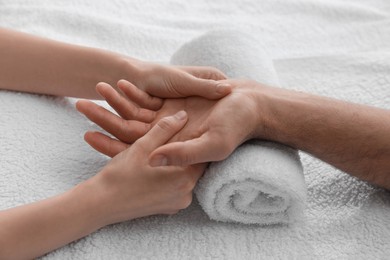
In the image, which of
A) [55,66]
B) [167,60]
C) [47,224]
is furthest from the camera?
[167,60]

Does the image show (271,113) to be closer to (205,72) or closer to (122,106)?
(205,72)

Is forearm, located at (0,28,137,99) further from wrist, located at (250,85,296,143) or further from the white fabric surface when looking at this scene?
wrist, located at (250,85,296,143)

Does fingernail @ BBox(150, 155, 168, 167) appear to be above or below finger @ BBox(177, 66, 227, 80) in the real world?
below

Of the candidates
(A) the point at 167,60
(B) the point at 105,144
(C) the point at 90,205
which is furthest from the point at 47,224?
(A) the point at 167,60

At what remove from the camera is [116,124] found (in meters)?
1.18

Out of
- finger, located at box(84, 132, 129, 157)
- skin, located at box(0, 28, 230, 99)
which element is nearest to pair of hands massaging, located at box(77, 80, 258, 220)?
finger, located at box(84, 132, 129, 157)

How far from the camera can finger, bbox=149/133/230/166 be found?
104 centimetres

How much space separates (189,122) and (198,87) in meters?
0.07

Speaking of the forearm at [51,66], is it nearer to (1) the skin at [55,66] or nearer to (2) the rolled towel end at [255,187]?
(1) the skin at [55,66]

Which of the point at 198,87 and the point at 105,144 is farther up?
the point at 198,87

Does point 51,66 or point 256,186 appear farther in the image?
point 51,66

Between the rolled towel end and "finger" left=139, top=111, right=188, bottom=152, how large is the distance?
10 cm

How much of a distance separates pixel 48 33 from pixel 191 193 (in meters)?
0.66

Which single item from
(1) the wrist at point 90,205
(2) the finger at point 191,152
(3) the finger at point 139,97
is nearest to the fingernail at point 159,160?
(2) the finger at point 191,152
